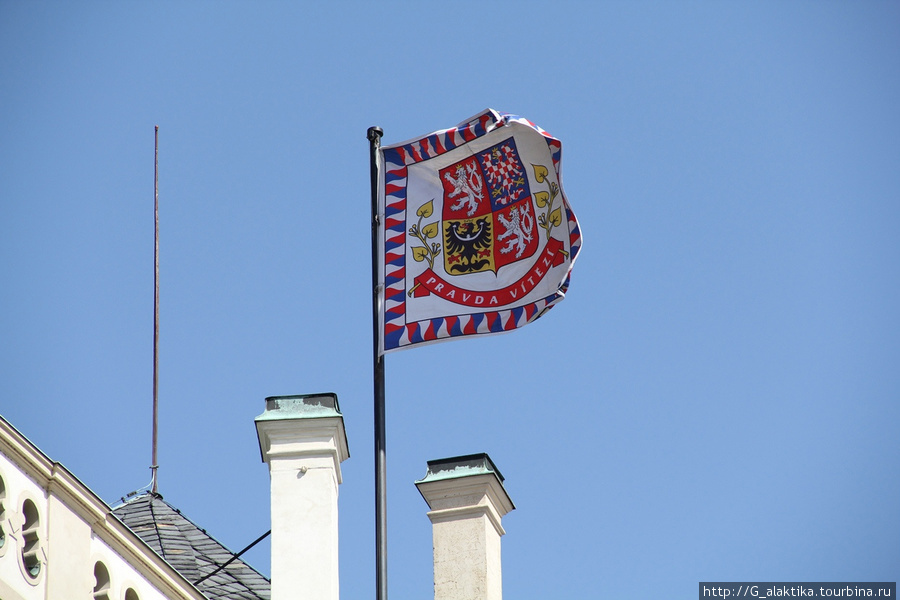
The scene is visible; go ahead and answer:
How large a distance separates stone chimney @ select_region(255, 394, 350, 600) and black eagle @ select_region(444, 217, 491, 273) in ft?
6.17

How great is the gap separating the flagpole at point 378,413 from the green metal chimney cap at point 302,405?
1632 millimetres

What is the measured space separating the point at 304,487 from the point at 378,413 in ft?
6.23

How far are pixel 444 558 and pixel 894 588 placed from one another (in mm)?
12493

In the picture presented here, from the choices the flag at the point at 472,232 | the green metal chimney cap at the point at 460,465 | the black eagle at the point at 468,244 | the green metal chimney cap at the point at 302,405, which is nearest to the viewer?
the flag at the point at 472,232

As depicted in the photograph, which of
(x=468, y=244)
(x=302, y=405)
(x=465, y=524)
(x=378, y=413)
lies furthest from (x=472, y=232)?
(x=465, y=524)

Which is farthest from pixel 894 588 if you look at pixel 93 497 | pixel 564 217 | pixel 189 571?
pixel 93 497

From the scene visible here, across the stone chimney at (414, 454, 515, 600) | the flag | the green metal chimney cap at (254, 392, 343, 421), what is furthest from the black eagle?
the stone chimney at (414, 454, 515, 600)

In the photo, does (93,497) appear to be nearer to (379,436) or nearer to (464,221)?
(379,436)

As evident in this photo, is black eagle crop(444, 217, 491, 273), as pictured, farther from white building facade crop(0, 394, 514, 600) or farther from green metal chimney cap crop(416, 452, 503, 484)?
green metal chimney cap crop(416, 452, 503, 484)

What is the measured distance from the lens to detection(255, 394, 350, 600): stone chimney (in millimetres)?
12258

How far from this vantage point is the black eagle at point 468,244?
12023 millimetres

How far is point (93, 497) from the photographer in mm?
11328

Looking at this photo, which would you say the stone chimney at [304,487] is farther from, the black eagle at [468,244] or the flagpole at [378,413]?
the black eagle at [468,244]

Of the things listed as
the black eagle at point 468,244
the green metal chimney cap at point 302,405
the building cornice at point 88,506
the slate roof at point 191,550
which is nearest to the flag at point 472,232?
the black eagle at point 468,244
